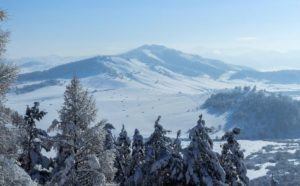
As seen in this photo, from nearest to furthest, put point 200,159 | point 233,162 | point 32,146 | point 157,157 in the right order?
point 200,159 → point 32,146 → point 157,157 → point 233,162

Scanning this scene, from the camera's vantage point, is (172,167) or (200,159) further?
(172,167)

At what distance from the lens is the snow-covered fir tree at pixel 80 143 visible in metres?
18.1

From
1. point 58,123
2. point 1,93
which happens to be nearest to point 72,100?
point 58,123

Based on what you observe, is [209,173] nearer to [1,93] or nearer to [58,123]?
[58,123]

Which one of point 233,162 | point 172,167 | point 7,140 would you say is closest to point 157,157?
point 172,167

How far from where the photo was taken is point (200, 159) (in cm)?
2830

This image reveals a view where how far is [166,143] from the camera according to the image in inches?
1255

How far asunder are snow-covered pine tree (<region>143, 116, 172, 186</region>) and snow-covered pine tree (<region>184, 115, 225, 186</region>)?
1.97 m

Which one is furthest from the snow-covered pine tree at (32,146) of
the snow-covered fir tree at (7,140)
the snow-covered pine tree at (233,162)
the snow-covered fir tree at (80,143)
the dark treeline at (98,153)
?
the snow-covered fir tree at (7,140)

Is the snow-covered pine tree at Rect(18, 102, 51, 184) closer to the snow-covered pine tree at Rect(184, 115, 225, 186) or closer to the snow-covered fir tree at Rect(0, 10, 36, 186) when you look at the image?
the snow-covered pine tree at Rect(184, 115, 225, 186)

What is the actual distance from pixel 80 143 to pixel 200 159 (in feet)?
36.7

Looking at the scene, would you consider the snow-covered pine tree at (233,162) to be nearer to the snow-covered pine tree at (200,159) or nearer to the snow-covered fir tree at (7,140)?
the snow-covered pine tree at (200,159)

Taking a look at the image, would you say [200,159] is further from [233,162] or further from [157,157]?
[233,162]

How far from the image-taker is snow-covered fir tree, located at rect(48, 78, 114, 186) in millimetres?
18078
